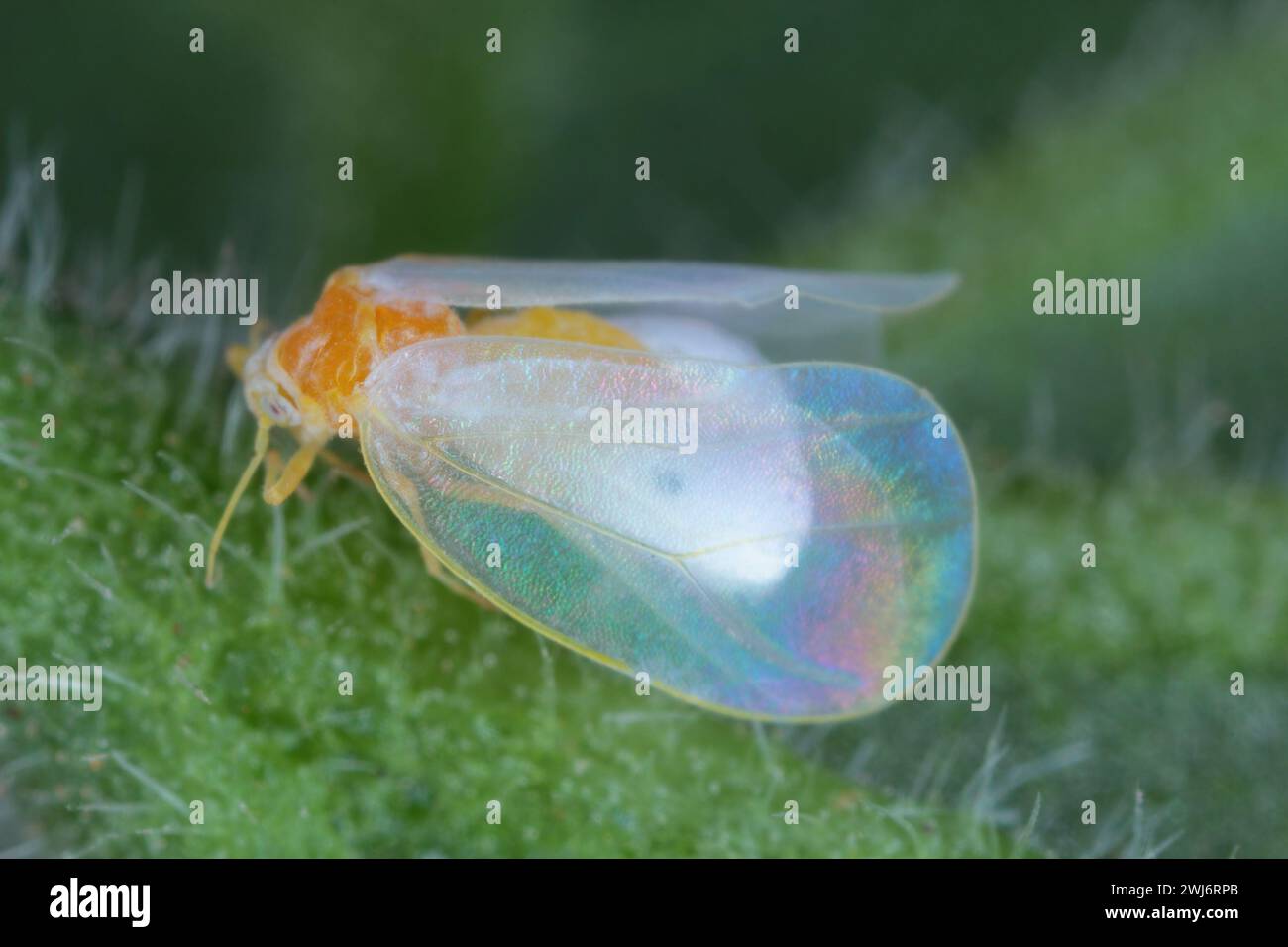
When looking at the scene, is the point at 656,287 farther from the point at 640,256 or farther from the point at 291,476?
the point at 640,256

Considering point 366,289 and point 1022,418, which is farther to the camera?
point 1022,418

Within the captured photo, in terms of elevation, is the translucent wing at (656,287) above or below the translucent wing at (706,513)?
above

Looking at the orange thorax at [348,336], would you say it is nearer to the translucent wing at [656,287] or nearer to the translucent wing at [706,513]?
the translucent wing at [656,287]

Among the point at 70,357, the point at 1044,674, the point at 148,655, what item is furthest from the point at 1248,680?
the point at 70,357

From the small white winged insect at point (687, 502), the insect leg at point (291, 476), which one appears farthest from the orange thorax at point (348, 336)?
the insect leg at point (291, 476)

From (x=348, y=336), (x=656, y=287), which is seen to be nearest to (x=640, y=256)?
(x=656, y=287)

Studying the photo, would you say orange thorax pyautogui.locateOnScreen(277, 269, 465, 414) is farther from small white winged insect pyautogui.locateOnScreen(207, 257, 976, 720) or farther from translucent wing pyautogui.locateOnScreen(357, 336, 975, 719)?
translucent wing pyautogui.locateOnScreen(357, 336, 975, 719)
